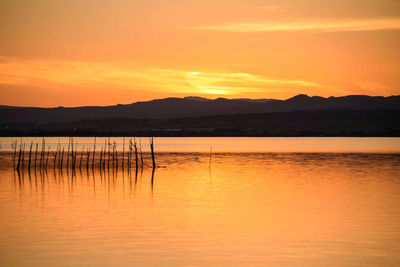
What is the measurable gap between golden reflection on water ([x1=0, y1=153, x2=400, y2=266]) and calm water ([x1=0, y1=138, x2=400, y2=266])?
1.5 inches

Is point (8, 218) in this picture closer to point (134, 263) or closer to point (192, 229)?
point (192, 229)

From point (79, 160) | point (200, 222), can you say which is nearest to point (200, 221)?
point (200, 222)

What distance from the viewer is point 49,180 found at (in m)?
47.5

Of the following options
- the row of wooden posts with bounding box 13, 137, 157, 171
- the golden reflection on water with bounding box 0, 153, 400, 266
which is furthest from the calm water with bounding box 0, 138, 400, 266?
the row of wooden posts with bounding box 13, 137, 157, 171

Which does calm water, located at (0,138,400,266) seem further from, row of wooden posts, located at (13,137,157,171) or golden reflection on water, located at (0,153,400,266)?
row of wooden posts, located at (13,137,157,171)

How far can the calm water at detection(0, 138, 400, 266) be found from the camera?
19.5 meters

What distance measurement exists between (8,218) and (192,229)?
8.56 m

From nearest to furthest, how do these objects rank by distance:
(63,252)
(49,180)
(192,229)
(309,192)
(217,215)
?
1. (63,252)
2. (192,229)
3. (217,215)
4. (309,192)
5. (49,180)

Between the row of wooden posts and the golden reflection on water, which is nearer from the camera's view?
the golden reflection on water

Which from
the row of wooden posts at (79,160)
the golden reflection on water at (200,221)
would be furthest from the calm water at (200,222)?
the row of wooden posts at (79,160)

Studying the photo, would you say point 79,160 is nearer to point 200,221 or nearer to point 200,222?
point 200,221

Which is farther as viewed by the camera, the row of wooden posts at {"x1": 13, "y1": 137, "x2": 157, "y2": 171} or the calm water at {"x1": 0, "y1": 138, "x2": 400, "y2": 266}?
the row of wooden posts at {"x1": 13, "y1": 137, "x2": 157, "y2": 171}

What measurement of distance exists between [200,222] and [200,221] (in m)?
0.28

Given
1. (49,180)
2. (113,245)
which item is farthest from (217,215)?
(49,180)
